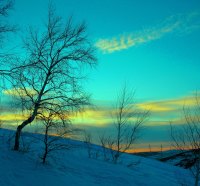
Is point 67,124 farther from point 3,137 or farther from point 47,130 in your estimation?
point 3,137

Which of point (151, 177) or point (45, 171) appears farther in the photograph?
point (151, 177)

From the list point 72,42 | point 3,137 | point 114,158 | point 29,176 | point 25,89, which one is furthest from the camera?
point 114,158

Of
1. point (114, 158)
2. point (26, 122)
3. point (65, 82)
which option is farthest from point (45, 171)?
point (114, 158)

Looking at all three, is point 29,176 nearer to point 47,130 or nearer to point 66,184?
point 66,184

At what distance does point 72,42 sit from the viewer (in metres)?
17.4

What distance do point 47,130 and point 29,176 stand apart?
9.83ft

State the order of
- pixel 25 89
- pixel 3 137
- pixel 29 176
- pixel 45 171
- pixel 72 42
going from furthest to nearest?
pixel 3 137, pixel 72 42, pixel 25 89, pixel 45 171, pixel 29 176

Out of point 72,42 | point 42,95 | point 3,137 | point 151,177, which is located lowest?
point 151,177

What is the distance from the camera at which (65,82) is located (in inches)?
661

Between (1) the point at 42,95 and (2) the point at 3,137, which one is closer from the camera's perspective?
(1) the point at 42,95

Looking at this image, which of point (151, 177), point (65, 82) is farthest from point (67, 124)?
point (151, 177)

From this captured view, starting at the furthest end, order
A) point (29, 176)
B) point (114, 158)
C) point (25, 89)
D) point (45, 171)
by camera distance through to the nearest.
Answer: point (114, 158)
point (25, 89)
point (45, 171)
point (29, 176)

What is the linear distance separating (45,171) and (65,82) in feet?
13.8

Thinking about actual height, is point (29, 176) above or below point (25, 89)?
below
